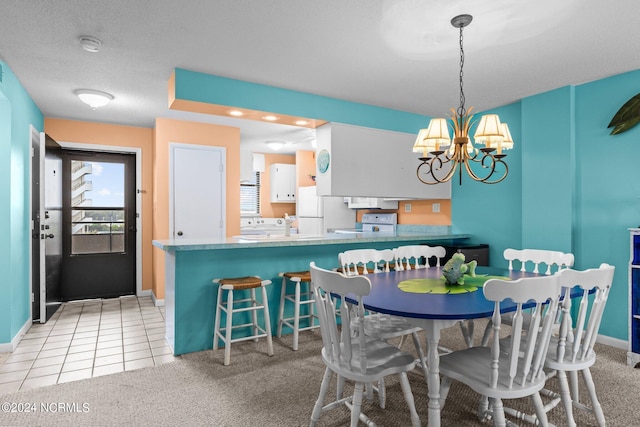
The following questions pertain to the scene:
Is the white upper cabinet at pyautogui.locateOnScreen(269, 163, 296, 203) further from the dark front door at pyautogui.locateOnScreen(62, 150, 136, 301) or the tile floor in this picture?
the tile floor

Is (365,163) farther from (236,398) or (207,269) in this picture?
(236,398)

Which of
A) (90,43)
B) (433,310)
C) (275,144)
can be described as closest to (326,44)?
(90,43)

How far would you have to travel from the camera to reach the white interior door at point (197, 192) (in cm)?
480

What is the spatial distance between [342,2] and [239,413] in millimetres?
2495

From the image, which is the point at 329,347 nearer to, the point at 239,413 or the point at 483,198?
the point at 239,413

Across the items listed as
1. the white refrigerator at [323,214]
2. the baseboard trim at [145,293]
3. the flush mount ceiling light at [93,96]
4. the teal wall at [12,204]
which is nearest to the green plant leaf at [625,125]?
the white refrigerator at [323,214]

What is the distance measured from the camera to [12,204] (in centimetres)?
326

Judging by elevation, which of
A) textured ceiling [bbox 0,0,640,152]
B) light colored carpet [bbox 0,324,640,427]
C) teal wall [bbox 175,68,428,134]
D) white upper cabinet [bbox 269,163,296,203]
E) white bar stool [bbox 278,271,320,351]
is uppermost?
textured ceiling [bbox 0,0,640,152]

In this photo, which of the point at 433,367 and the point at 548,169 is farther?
the point at 548,169

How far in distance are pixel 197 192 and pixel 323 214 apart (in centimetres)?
202

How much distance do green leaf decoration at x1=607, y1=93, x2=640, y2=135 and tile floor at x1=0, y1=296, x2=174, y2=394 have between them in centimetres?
434

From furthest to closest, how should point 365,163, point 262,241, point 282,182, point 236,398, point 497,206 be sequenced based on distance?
point 282,182
point 497,206
point 365,163
point 262,241
point 236,398

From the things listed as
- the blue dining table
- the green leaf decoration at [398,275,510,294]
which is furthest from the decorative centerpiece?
the blue dining table

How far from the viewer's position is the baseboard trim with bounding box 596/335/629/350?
3.29 m
